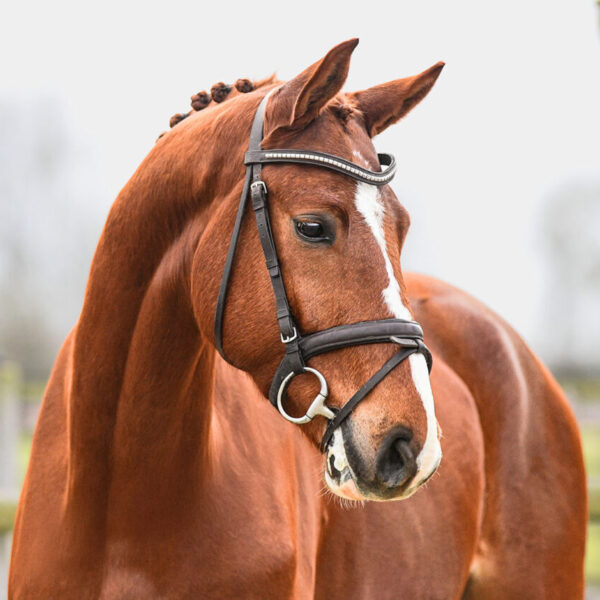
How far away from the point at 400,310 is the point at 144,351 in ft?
2.67

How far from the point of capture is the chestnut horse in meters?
2.28

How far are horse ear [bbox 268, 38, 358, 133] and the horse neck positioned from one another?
285 mm

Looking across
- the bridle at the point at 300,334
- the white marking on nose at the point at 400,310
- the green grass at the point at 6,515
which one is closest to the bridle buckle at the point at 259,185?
the bridle at the point at 300,334

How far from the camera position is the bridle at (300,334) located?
223 cm

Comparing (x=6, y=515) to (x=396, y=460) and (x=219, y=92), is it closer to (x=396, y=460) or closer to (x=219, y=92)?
(x=219, y=92)

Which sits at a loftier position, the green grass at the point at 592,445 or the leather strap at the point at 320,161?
the leather strap at the point at 320,161

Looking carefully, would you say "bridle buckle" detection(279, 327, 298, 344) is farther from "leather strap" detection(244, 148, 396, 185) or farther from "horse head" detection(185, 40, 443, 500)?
"leather strap" detection(244, 148, 396, 185)

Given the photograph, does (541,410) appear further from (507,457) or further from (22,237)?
(22,237)

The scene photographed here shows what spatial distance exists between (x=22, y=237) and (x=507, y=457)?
22156 mm

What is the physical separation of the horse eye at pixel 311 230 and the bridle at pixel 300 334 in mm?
94

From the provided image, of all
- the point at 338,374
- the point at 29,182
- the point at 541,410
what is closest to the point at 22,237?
the point at 29,182

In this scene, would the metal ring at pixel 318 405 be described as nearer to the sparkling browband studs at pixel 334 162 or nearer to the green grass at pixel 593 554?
the sparkling browband studs at pixel 334 162

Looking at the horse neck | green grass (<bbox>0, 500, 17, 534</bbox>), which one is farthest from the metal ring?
green grass (<bbox>0, 500, 17, 534</bbox>)

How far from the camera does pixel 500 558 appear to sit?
167 inches
